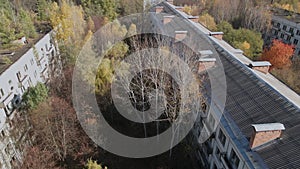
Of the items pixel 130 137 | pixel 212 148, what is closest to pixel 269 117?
pixel 212 148

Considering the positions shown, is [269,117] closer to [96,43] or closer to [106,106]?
[106,106]

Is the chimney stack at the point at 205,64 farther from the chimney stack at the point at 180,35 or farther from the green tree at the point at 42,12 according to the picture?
the green tree at the point at 42,12

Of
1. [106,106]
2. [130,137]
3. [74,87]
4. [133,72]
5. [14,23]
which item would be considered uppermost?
[14,23]

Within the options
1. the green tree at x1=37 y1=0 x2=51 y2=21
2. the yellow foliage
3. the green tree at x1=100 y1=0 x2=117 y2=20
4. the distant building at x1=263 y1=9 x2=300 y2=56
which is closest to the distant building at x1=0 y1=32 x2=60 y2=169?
the yellow foliage

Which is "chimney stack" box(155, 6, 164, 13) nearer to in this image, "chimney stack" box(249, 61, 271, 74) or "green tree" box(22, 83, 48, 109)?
"green tree" box(22, 83, 48, 109)

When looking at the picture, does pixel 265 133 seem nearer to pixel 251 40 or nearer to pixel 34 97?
pixel 34 97

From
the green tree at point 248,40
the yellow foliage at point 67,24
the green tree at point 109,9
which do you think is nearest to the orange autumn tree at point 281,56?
the green tree at point 248,40
